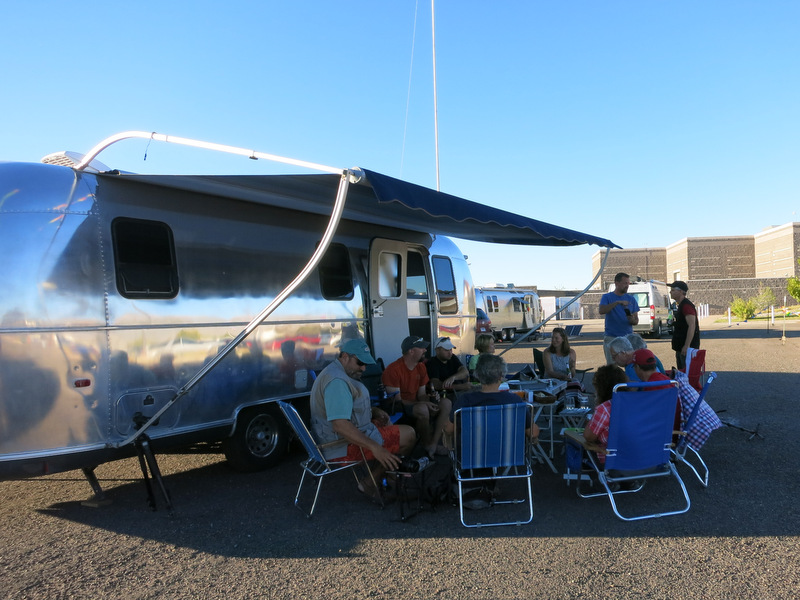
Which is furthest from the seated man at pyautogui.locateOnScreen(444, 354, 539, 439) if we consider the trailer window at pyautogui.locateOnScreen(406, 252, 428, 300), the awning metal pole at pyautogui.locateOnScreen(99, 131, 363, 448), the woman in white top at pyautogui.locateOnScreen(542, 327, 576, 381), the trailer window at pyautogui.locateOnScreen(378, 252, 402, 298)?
the trailer window at pyautogui.locateOnScreen(406, 252, 428, 300)

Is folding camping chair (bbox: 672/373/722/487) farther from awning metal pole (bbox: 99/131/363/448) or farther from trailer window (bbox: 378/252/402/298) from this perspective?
trailer window (bbox: 378/252/402/298)

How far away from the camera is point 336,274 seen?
266 inches

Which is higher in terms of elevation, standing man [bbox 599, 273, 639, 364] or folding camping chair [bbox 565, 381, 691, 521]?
standing man [bbox 599, 273, 639, 364]

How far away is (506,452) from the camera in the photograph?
4465 millimetres

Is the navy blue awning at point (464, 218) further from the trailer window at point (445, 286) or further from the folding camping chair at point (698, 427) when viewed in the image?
the folding camping chair at point (698, 427)

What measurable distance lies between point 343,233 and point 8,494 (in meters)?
3.85

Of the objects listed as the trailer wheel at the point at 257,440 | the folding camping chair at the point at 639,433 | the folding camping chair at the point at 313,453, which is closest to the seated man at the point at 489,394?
the folding camping chair at the point at 639,433

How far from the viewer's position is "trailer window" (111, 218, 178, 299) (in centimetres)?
467

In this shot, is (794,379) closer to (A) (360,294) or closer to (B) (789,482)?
(B) (789,482)

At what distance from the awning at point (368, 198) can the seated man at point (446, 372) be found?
1381 millimetres

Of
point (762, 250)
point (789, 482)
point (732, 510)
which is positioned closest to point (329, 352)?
point (732, 510)

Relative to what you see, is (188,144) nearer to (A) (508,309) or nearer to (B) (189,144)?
(B) (189,144)

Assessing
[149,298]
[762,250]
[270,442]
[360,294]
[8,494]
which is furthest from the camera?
[762,250]

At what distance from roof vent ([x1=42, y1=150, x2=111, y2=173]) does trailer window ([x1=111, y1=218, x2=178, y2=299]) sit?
41 cm
